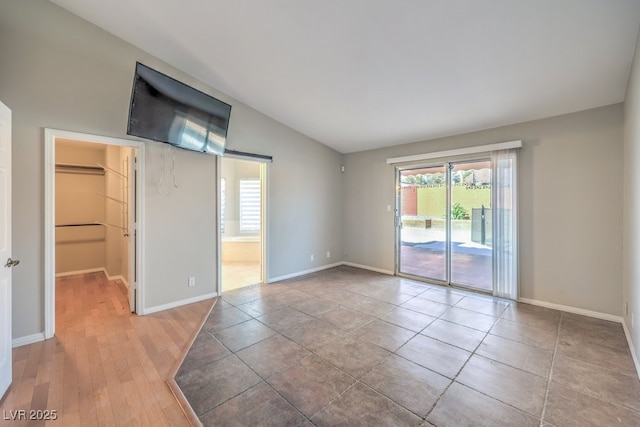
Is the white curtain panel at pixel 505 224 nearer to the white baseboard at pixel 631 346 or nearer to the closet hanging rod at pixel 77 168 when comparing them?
the white baseboard at pixel 631 346

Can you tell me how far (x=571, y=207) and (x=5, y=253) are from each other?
18.7 ft

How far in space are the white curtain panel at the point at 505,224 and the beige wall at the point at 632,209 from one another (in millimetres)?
1024

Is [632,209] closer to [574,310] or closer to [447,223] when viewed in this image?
[574,310]

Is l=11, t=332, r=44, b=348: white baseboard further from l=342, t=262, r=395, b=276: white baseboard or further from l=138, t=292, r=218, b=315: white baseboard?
l=342, t=262, r=395, b=276: white baseboard

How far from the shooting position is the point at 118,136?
3.19 m

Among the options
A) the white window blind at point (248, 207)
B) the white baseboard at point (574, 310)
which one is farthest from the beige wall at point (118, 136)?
the white baseboard at point (574, 310)

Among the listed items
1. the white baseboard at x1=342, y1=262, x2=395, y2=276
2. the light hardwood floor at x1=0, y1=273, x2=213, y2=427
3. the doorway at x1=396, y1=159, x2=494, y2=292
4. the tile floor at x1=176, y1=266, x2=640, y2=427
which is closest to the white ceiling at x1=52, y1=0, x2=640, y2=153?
the doorway at x1=396, y1=159, x2=494, y2=292

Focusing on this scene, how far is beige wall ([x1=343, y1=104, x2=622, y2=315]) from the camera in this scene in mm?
3174

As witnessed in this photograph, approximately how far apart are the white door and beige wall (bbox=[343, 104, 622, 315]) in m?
A: 5.23

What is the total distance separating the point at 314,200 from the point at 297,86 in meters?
2.41

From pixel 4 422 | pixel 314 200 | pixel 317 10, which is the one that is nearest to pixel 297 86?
pixel 317 10

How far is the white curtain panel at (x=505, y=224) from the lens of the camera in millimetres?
3789

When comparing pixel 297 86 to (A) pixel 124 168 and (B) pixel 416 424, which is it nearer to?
(A) pixel 124 168

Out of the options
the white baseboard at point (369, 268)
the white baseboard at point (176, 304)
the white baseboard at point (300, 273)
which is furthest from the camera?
the white baseboard at point (369, 268)
